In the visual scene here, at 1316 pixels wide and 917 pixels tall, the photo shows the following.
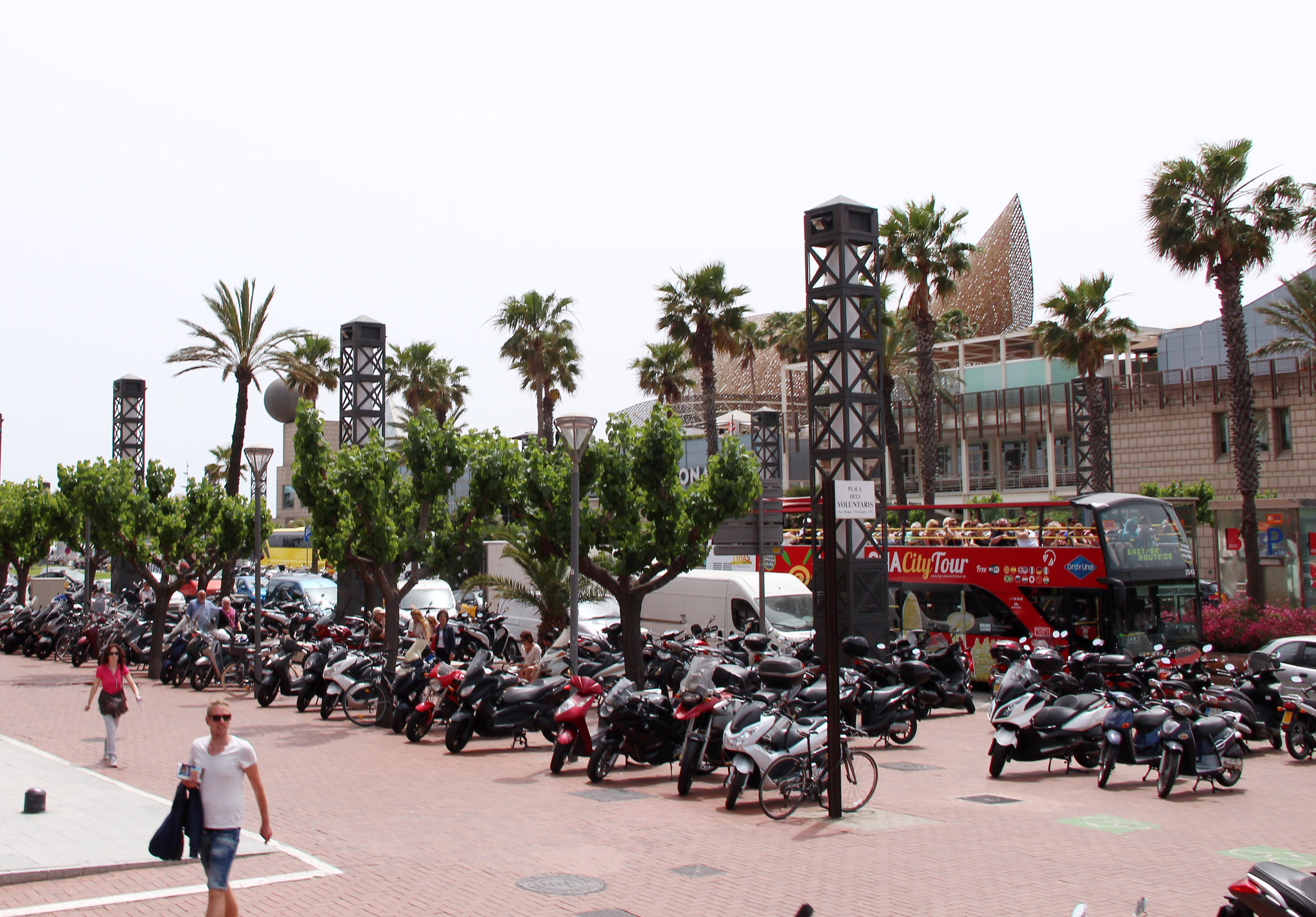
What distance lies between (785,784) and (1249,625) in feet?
63.3

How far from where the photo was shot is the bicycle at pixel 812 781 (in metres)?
10.4

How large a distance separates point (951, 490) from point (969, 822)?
51.8 metres

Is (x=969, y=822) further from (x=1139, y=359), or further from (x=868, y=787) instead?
(x=1139, y=359)

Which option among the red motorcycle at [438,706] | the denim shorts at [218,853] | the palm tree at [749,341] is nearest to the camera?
the denim shorts at [218,853]

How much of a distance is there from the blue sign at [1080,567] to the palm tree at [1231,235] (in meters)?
10.5

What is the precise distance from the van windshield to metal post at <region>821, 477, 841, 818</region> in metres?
11.6

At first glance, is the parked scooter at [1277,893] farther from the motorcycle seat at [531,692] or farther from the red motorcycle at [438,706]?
the red motorcycle at [438,706]

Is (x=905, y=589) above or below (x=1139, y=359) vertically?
below

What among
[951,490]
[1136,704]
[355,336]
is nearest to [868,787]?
[1136,704]

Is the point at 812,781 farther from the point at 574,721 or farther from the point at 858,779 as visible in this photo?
the point at 574,721

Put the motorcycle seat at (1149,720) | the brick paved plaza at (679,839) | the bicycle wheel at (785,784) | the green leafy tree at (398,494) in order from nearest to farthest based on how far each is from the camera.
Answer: the brick paved plaza at (679,839)
the bicycle wheel at (785,784)
the motorcycle seat at (1149,720)
the green leafy tree at (398,494)

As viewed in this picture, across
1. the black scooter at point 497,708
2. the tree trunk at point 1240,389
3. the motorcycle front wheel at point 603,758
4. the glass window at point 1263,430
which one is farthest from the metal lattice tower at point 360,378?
the glass window at point 1263,430

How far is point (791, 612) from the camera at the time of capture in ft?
74.0

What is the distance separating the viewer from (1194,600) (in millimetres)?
19719
